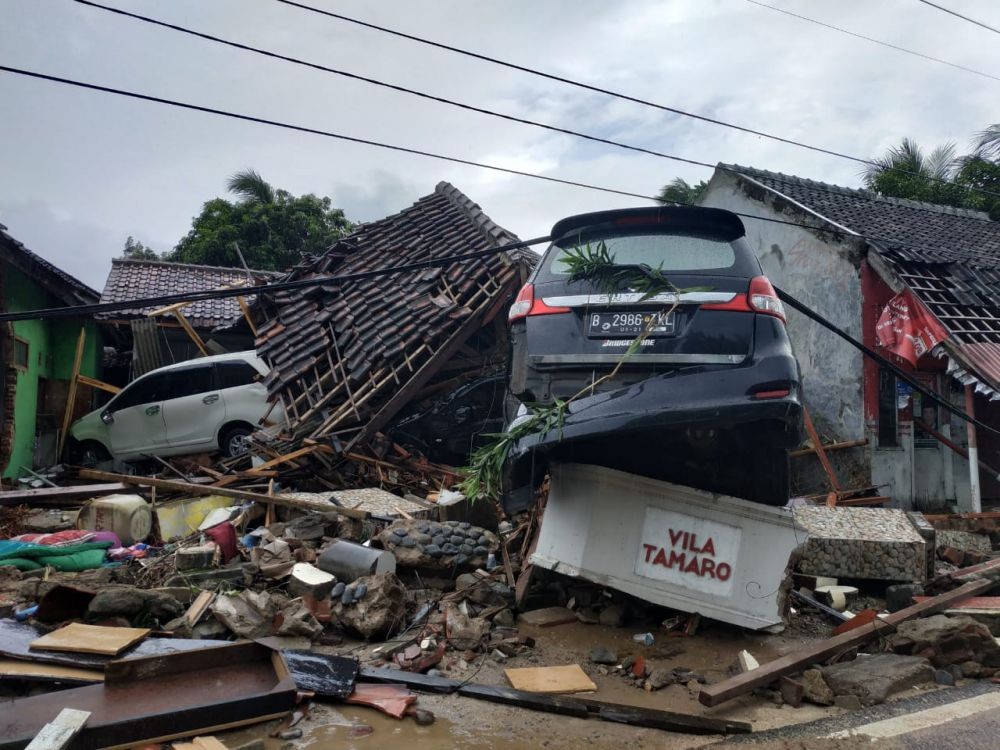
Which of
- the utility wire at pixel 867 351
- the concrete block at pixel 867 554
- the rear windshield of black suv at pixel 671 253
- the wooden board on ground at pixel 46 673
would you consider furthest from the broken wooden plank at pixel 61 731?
the concrete block at pixel 867 554

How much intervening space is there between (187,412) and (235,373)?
102 cm

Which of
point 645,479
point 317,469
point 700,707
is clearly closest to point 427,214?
point 317,469

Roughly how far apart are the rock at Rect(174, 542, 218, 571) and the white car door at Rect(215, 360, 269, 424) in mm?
5862

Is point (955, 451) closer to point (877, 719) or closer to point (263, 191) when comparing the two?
point (877, 719)

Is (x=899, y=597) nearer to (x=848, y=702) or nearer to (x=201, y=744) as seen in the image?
(x=848, y=702)

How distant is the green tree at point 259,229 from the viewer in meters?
26.3

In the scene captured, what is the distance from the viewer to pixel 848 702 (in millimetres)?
4141

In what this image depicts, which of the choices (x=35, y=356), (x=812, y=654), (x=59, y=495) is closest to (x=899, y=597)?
(x=812, y=654)

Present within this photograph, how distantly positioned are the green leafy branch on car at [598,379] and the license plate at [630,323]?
20mm

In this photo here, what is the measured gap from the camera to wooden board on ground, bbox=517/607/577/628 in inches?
206

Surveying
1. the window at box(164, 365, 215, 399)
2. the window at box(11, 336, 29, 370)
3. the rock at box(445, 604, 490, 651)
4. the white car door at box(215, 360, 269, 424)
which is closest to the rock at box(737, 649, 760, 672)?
the rock at box(445, 604, 490, 651)

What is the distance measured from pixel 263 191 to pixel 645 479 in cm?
2672

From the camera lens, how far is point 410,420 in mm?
11094

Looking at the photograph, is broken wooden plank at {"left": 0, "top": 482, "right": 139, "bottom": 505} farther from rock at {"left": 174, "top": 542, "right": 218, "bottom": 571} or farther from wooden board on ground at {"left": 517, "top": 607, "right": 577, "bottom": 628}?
wooden board on ground at {"left": 517, "top": 607, "right": 577, "bottom": 628}
